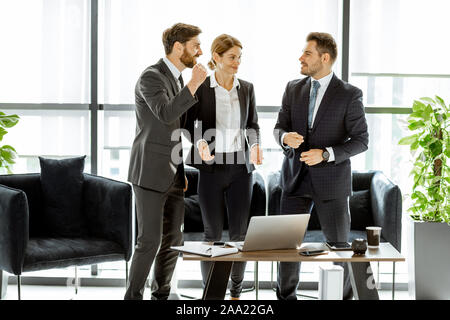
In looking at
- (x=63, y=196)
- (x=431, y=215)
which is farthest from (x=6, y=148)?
(x=431, y=215)

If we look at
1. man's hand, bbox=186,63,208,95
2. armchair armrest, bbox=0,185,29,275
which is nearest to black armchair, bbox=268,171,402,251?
man's hand, bbox=186,63,208,95

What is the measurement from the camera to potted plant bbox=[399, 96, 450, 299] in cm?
416

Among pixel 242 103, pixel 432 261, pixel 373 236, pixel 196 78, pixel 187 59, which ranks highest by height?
pixel 187 59

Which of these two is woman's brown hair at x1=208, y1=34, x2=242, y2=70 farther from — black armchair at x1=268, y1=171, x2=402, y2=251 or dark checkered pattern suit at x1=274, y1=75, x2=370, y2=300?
black armchair at x1=268, y1=171, x2=402, y2=251

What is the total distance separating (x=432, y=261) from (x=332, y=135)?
118 centimetres

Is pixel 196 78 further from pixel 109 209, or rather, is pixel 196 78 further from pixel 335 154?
pixel 109 209

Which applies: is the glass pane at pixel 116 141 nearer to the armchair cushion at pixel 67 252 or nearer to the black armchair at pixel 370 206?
the armchair cushion at pixel 67 252

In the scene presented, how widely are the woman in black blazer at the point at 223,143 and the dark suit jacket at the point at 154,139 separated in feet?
0.96

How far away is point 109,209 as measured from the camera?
13.4 ft

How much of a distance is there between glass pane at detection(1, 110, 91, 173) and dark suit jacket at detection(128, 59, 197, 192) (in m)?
1.32

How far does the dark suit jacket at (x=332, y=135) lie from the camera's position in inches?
146
